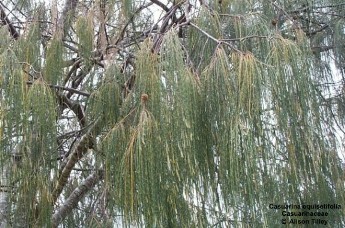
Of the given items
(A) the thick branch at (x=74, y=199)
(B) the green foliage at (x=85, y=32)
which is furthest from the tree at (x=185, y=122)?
(A) the thick branch at (x=74, y=199)

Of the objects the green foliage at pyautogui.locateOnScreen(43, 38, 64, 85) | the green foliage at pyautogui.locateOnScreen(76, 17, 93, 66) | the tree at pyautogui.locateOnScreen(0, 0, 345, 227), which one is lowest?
the tree at pyautogui.locateOnScreen(0, 0, 345, 227)

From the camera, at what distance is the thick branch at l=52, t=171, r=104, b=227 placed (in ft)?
4.90

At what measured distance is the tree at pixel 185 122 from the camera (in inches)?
31.7

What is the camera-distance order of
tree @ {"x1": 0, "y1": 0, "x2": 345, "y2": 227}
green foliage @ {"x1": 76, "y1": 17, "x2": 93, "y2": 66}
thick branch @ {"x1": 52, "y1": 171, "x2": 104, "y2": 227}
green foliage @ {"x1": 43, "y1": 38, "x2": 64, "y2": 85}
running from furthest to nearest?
thick branch @ {"x1": 52, "y1": 171, "x2": 104, "y2": 227} → green foliage @ {"x1": 76, "y1": 17, "x2": 93, "y2": 66} → green foliage @ {"x1": 43, "y1": 38, "x2": 64, "y2": 85} → tree @ {"x1": 0, "y1": 0, "x2": 345, "y2": 227}

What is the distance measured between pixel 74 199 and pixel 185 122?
85cm

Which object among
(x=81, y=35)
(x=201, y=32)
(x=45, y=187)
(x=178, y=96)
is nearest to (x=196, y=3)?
(x=201, y=32)

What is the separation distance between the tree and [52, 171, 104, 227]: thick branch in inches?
6.8

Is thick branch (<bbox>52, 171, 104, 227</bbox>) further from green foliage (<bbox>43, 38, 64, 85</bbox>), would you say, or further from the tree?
green foliage (<bbox>43, 38, 64, 85</bbox>)

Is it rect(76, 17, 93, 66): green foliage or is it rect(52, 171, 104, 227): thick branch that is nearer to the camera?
rect(76, 17, 93, 66): green foliage

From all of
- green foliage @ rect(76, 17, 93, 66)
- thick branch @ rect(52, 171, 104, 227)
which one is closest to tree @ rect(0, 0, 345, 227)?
green foliage @ rect(76, 17, 93, 66)

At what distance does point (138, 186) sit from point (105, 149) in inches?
6.6

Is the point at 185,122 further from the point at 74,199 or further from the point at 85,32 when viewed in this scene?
the point at 74,199

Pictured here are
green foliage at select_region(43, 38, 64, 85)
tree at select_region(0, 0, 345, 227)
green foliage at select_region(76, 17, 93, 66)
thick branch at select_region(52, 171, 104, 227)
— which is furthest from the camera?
thick branch at select_region(52, 171, 104, 227)

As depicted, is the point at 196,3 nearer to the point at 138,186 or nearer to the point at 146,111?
the point at 146,111
